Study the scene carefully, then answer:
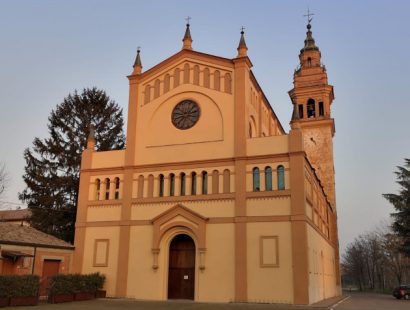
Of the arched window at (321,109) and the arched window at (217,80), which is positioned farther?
the arched window at (321,109)

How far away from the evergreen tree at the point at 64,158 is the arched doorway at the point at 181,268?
13949 mm

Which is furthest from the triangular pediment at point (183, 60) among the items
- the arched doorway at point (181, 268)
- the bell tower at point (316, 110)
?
the bell tower at point (316, 110)

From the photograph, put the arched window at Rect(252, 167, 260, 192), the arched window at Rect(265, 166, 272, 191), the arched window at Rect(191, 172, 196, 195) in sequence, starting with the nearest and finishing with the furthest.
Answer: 1. the arched window at Rect(265, 166, 272, 191)
2. the arched window at Rect(252, 167, 260, 192)
3. the arched window at Rect(191, 172, 196, 195)

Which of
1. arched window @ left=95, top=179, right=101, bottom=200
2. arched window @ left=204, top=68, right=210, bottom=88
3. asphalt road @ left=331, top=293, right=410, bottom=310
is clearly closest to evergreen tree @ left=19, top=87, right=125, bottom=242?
arched window @ left=95, top=179, right=101, bottom=200

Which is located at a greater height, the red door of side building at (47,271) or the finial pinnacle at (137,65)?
the finial pinnacle at (137,65)

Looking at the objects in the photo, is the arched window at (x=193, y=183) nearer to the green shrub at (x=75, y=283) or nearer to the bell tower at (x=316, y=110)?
the green shrub at (x=75, y=283)

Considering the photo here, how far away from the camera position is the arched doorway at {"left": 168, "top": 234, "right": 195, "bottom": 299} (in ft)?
88.5

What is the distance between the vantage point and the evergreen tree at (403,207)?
4150cm

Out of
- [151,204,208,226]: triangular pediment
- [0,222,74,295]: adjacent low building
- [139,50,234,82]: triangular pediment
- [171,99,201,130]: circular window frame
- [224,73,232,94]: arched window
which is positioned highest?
[139,50,234,82]: triangular pediment

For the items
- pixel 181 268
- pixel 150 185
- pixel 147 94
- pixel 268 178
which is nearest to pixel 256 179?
pixel 268 178

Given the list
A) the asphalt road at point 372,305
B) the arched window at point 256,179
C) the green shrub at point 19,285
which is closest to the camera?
the green shrub at point 19,285

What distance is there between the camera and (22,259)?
83.8ft

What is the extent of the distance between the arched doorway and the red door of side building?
756 cm

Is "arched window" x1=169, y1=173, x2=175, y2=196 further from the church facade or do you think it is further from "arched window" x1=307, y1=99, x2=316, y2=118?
"arched window" x1=307, y1=99, x2=316, y2=118
